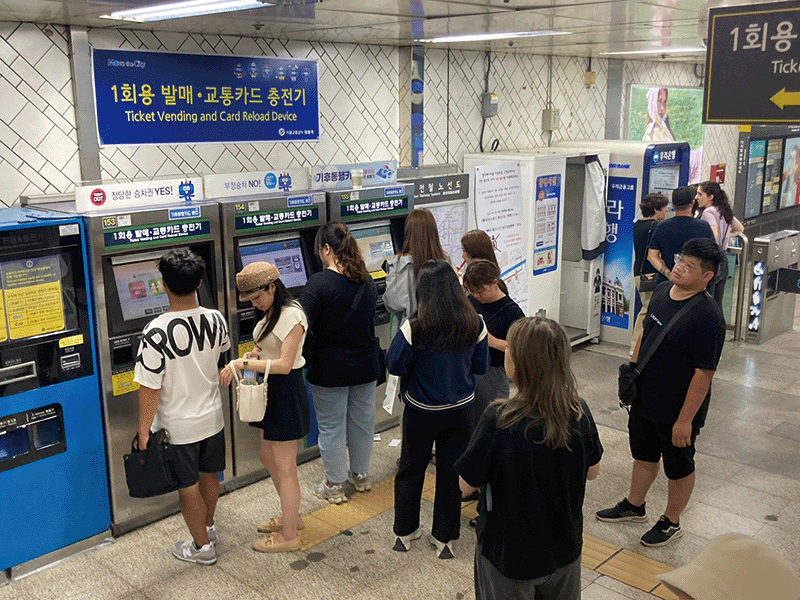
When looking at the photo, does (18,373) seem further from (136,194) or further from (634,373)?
(634,373)

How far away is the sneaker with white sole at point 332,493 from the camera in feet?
14.5

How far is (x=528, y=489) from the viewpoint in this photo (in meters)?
2.44

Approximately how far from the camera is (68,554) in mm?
3912

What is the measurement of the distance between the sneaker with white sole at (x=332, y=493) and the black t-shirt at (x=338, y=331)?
658 millimetres

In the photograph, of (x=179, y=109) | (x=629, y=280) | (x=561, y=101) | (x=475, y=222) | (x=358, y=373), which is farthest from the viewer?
(x=561, y=101)

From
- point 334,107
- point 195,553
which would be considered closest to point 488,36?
point 334,107

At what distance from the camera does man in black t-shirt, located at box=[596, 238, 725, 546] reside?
11.9 feet

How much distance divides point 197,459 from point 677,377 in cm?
230

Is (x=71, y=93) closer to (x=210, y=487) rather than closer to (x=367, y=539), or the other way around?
(x=210, y=487)

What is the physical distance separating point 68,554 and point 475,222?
11.9ft

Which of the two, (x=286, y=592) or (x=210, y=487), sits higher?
(x=210, y=487)

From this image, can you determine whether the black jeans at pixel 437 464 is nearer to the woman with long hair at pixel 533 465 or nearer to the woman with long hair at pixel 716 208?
the woman with long hair at pixel 533 465

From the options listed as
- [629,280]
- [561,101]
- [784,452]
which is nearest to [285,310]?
[784,452]

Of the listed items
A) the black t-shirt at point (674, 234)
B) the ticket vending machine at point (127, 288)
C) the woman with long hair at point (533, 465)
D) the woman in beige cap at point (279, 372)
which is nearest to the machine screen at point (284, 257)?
the ticket vending machine at point (127, 288)
